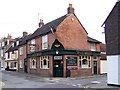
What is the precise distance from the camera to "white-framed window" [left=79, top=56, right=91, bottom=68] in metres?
37.5

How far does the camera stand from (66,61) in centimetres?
3569

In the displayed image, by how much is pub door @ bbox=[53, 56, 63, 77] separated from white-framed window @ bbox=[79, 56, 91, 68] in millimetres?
3411

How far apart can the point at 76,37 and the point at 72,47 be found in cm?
206

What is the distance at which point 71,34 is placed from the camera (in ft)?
125

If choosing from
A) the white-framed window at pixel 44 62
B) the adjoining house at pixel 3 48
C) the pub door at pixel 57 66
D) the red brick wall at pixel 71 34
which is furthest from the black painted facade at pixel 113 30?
the adjoining house at pixel 3 48

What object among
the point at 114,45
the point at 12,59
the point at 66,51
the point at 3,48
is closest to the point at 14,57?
the point at 12,59

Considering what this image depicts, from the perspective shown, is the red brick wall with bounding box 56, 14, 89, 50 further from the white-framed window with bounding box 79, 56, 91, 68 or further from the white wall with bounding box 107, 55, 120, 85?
the white wall with bounding box 107, 55, 120, 85

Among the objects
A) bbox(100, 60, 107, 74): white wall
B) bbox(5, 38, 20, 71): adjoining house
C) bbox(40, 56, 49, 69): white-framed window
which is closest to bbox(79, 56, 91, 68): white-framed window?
bbox(40, 56, 49, 69): white-framed window

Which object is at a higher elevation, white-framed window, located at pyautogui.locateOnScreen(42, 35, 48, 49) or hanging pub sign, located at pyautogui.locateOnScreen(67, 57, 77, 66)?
white-framed window, located at pyautogui.locateOnScreen(42, 35, 48, 49)

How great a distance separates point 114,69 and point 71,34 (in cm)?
1698

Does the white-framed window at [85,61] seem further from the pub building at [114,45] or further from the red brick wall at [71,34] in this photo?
the pub building at [114,45]

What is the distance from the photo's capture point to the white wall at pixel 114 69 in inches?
838

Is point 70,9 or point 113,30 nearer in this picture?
point 113,30

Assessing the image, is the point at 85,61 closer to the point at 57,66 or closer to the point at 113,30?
the point at 57,66
